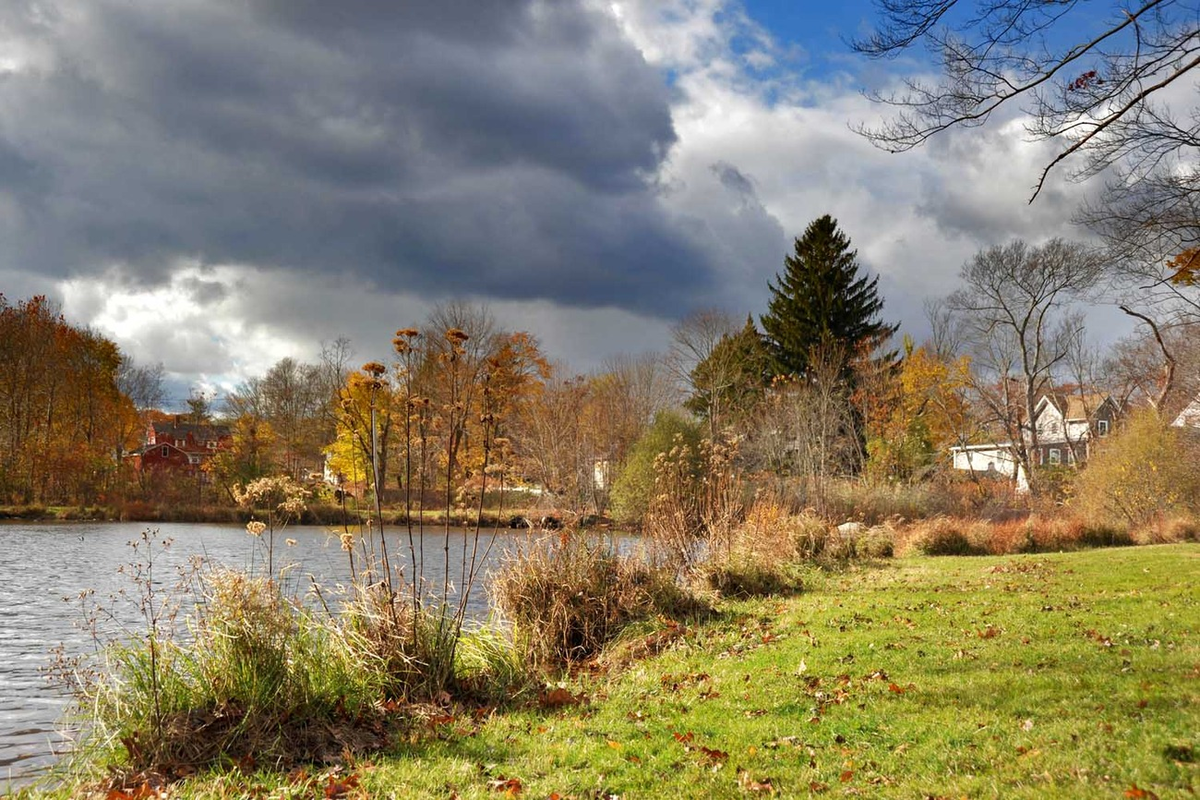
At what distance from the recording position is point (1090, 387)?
42.8 meters

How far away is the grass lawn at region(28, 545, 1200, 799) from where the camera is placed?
4457 mm

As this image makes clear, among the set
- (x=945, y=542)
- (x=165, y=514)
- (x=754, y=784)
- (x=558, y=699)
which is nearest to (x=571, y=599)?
(x=558, y=699)

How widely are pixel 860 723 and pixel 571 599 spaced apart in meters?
4.54

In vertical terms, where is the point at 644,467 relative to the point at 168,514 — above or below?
above

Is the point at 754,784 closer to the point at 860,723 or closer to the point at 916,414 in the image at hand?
the point at 860,723

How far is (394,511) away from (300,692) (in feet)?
98.7

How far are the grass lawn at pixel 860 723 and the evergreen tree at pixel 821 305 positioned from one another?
32130mm

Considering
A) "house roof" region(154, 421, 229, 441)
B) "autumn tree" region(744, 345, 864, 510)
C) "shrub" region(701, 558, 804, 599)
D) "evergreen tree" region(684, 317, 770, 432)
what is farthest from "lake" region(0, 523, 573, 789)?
"house roof" region(154, 421, 229, 441)

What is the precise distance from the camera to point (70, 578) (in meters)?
18.0

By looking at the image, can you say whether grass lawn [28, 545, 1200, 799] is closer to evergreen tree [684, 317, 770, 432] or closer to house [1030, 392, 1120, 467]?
evergreen tree [684, 317, 770, 432]

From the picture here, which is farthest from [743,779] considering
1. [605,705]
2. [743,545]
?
[743,545]

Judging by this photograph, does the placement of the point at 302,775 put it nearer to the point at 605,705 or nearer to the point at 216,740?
the point at 216,740

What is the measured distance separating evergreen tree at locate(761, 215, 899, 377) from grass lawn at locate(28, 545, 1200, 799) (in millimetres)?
32130

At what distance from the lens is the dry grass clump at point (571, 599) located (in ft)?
29.7
